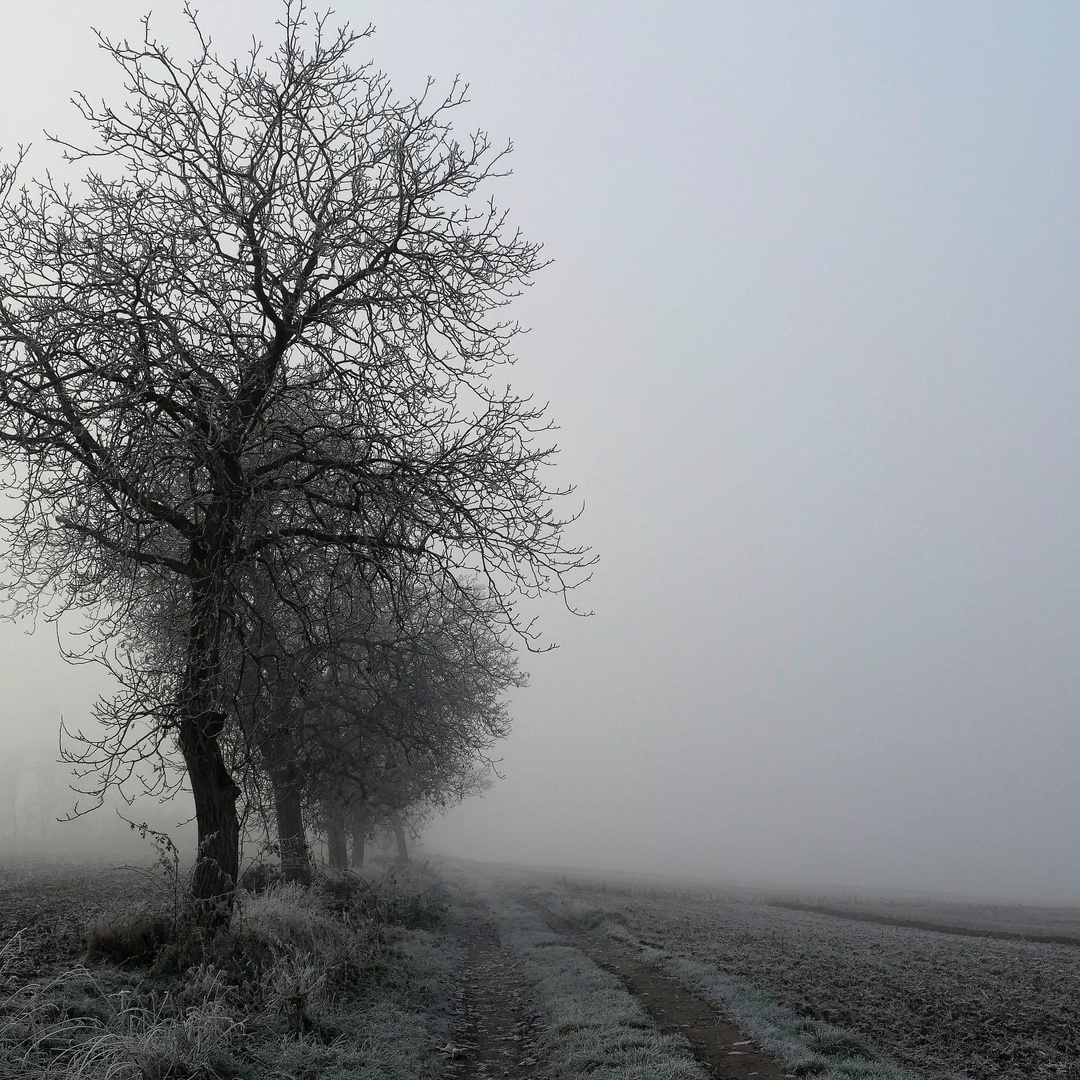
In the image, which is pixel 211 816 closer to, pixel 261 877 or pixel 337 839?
pixel 261 877

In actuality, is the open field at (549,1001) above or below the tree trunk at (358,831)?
above

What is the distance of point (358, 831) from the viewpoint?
31250mm

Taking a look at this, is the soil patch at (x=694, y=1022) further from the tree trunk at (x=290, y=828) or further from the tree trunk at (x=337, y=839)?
the tree trunk at (x=337, y=839)

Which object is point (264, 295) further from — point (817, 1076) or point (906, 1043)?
point (906, 1043)

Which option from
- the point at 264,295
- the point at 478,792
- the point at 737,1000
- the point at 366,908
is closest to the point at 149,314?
the point at 264,295

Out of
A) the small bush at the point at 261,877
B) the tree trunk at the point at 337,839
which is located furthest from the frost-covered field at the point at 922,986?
the tree trunk at the point at 337,839

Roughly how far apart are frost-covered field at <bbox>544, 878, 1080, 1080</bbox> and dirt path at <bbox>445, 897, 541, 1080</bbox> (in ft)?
11.5

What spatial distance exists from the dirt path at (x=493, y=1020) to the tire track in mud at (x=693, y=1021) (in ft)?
5.38

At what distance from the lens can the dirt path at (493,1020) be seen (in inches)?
323

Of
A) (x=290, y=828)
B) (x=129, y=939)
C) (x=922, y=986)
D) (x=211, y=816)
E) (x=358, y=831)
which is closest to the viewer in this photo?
(x=129, y=939)

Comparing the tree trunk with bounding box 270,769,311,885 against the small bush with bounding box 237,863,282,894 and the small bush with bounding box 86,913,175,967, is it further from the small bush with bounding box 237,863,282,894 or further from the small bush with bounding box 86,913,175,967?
the small bush with bounding box 86,913,175,967

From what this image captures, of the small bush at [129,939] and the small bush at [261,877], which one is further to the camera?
the small bush at [261,877]

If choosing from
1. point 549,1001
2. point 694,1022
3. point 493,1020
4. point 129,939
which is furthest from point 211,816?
point 694,1022

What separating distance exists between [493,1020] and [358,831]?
22.8 meters
